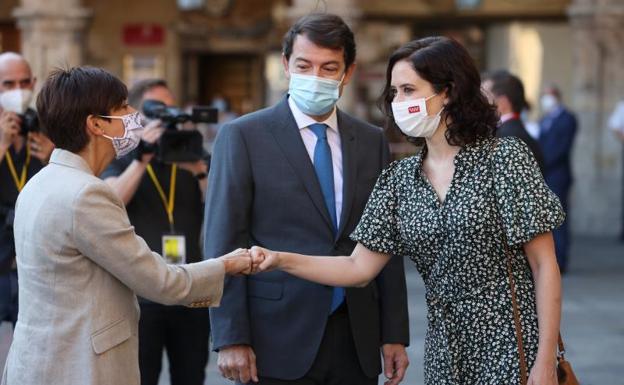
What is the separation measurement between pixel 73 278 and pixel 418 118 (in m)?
1.28

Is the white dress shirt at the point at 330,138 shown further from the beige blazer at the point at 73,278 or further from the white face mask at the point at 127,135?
the beige blazer at the point at 73,278

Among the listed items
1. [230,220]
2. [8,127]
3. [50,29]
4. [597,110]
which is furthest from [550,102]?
[230,220]

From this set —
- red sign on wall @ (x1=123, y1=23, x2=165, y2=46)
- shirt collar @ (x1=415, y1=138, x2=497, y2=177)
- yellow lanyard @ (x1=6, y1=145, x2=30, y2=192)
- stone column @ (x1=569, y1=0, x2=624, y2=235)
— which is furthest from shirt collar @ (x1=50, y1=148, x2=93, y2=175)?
red sign on wall @ (x1=123, y1=23, x2=165, y2=46)

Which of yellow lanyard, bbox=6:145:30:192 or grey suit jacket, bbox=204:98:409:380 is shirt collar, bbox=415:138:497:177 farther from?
yellow lanyard, bbox=6:145:30:192

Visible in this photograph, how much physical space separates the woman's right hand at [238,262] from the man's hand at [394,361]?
0.78m

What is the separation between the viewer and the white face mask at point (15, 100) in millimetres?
6398

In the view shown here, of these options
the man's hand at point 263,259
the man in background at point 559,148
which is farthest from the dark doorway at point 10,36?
the man's hand at point 263,259

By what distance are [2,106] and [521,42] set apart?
1314 centimetres

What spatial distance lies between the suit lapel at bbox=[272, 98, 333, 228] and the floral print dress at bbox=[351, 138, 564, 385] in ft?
1.94

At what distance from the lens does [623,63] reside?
16.8 m

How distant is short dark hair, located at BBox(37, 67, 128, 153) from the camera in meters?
3.89

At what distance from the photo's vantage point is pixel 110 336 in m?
3.83

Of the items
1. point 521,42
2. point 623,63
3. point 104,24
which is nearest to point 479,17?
point 521,42

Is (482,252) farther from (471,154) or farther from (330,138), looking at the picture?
(330,138)
